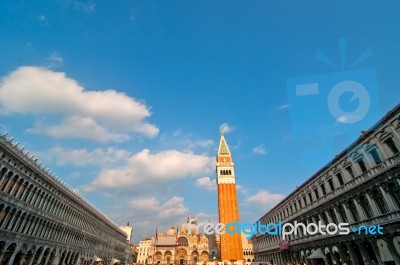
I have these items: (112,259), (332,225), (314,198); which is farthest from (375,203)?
(112,259)

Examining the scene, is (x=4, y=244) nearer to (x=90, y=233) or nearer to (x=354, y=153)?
(x=90, y=233)

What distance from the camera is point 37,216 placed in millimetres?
33812

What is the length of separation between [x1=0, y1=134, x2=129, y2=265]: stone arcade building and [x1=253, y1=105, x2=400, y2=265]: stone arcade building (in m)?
Answer: 36.5

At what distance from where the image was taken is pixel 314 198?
111ft

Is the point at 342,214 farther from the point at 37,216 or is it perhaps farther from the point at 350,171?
the point at 37,216

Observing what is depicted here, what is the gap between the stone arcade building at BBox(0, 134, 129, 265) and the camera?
1089 inches

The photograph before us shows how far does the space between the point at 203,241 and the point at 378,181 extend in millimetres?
92587

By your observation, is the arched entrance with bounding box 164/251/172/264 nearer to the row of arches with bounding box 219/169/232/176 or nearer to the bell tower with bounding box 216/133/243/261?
the bell tower with bounding box 216/133/243/261

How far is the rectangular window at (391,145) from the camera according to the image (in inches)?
823

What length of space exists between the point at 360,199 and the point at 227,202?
6169 centimetres

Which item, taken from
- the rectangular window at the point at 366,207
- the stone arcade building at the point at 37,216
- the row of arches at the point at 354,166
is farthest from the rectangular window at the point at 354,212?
the stone arcade building at the point at 37,216

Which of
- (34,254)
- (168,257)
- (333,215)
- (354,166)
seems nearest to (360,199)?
(354,166)

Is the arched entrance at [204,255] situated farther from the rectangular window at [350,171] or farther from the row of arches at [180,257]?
the rectangular window at [350,171]

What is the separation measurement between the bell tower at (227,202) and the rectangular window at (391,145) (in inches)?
2538
